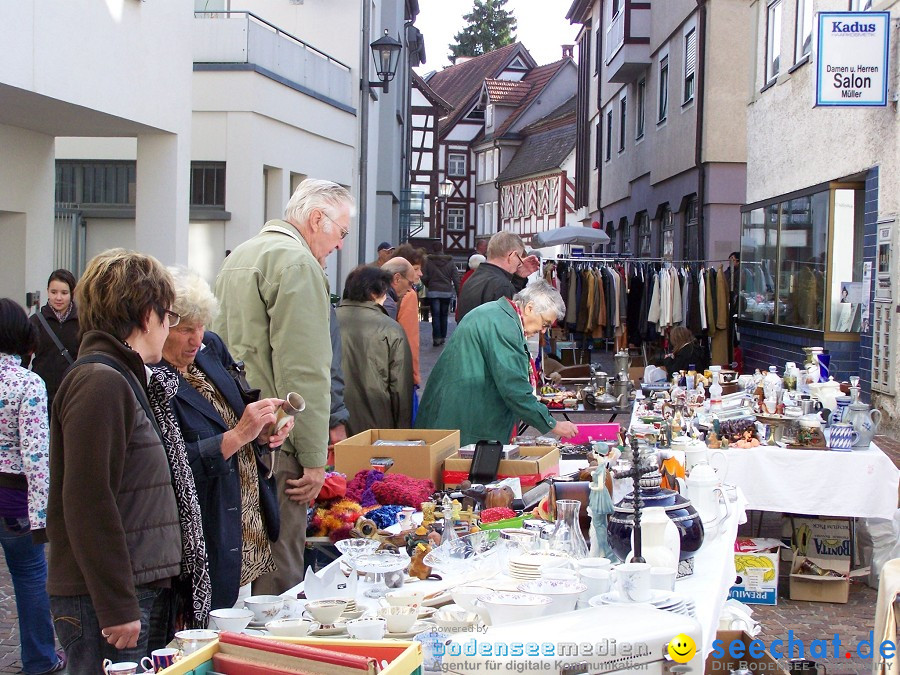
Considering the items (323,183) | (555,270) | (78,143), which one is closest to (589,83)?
(555,270)

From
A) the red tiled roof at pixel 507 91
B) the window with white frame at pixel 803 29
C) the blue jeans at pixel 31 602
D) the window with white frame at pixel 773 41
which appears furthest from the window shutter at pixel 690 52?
the red tiled roof at pixel 507 91

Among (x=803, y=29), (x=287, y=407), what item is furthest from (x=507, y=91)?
(x=287, y=407)

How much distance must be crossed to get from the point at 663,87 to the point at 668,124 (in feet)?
4.80

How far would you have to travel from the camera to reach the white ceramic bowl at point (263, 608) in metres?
2.88

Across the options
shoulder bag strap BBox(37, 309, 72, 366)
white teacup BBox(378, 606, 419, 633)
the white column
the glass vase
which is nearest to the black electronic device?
the glass vase

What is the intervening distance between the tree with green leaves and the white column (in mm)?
63232

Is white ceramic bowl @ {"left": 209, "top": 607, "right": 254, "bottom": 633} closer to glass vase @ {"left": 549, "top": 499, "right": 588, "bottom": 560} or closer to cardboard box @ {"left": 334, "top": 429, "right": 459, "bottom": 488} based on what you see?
glass vase @ {"left": 549, "top": 499, "right": 588, "bottom": 560}

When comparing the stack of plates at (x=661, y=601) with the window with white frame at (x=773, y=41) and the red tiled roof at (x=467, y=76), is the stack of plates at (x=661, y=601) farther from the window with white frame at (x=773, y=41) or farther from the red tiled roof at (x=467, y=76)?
the red tiled roof at (x=467, y=76)

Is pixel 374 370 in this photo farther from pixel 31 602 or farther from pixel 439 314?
pixel 439 314

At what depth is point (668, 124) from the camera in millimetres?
22188

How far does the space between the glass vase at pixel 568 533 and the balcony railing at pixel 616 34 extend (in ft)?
74.3

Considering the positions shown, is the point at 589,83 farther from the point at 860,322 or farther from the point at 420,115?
the point at 860,322

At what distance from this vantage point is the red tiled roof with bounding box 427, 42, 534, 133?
189 ft

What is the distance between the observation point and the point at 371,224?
21.8 meters
